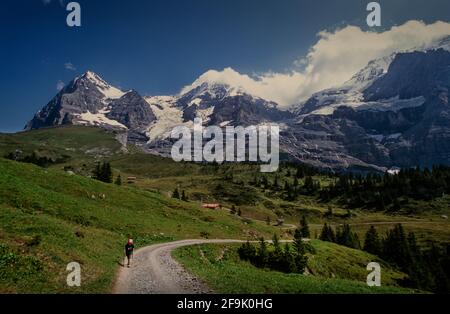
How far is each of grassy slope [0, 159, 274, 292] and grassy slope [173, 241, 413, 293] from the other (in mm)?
8000

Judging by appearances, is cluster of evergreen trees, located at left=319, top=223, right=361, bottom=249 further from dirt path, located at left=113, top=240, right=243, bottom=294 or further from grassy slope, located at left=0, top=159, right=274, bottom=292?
dirt path, located at left=113, top=240, right=243, bottom=294

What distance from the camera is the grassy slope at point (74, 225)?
25.8 m

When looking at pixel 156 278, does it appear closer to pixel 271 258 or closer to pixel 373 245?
pixel 271 258

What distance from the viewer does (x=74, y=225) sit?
158 ft

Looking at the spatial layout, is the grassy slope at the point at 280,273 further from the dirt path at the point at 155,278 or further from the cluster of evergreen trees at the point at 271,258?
the cluster of evergreen trees at the point at 271,258

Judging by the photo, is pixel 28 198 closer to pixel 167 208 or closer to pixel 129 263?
pixel 129 263

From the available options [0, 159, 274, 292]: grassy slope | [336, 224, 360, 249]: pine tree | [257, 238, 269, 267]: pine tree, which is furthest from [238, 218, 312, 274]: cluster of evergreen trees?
[336, 224, 360, 249]: pine tree

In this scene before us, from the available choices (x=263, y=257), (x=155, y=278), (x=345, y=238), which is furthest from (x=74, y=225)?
(x=345, y=238)

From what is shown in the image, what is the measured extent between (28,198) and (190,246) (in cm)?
2277

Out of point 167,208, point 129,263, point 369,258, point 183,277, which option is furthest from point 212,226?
point 369,258

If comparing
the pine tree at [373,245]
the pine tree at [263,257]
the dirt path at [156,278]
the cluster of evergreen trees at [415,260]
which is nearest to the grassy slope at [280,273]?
the dirt path at [156,278]

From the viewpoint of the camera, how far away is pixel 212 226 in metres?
78.5

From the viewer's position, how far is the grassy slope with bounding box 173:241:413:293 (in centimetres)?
2834
